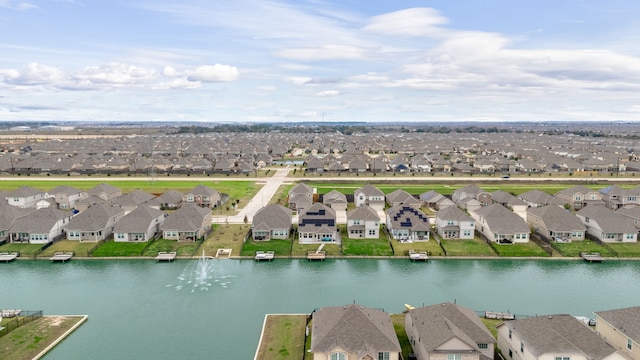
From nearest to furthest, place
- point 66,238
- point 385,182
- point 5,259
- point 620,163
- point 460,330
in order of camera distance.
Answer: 1. point 460,330
2. point 5,259
3. point 66,238
4. point 385,182
5. point 620,163

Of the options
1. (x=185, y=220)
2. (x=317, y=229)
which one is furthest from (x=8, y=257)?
(x=317, y=229)

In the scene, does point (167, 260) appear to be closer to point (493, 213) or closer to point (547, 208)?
point (493, 213)

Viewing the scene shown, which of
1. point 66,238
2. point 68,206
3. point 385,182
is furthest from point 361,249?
point 68,206

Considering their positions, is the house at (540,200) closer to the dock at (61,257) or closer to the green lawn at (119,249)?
the green lawn at (119,249)

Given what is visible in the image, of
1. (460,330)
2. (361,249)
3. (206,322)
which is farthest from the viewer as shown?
(361,249)

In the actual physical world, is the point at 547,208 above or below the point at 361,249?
above

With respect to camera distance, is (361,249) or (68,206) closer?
(361,249)

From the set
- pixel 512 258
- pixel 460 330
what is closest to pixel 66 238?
pixel 460 330
